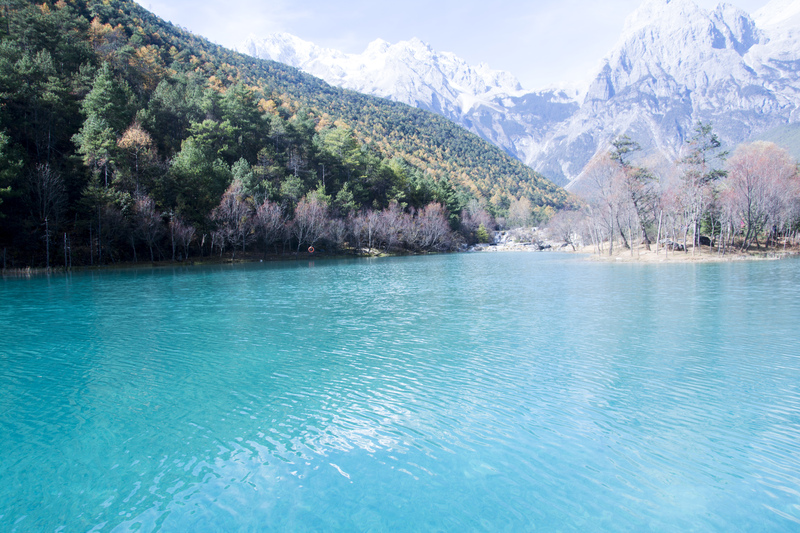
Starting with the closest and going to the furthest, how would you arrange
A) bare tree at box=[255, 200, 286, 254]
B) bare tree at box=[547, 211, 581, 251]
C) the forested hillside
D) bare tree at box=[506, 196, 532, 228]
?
the forested hillside → bare tree at box=[255, 200, 286, 254] → bare tree at box=[547, 211, 581, 251] → bare tree at box=[506, 196, 532, 228]

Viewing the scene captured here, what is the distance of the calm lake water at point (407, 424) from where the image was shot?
5.86 m

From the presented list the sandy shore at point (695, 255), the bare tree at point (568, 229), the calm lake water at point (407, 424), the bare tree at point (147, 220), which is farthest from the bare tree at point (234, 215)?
the bare tree at point (568, 229)

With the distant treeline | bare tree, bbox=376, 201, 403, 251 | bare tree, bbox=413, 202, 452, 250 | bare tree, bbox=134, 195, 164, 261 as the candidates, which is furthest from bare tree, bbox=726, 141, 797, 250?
bare tree, bbox=134, 195, 164, 261

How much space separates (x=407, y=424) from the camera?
843 centimetres

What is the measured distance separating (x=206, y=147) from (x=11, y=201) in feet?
85.8

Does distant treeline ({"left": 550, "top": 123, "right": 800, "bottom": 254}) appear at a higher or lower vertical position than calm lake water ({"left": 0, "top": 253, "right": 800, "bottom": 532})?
higher

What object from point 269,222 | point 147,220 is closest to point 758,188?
point 269,222

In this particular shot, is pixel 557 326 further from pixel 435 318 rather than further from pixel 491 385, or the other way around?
pixel 491 385

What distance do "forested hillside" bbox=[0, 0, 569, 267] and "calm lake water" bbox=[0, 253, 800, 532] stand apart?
33.9 m

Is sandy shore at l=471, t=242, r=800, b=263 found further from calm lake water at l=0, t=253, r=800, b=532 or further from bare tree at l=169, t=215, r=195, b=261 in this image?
bare tree at l=169, t=215, r=195, b=261

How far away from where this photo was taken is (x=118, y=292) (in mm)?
28766

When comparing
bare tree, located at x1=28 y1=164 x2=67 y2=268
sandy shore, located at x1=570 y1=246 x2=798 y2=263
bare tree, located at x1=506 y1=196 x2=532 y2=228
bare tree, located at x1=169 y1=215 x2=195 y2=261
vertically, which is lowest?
sandy shore, located at x1=570 y1=246 x2=798 y2=263

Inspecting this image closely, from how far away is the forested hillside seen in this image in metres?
45.7

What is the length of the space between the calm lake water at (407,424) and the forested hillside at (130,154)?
33.9 m
